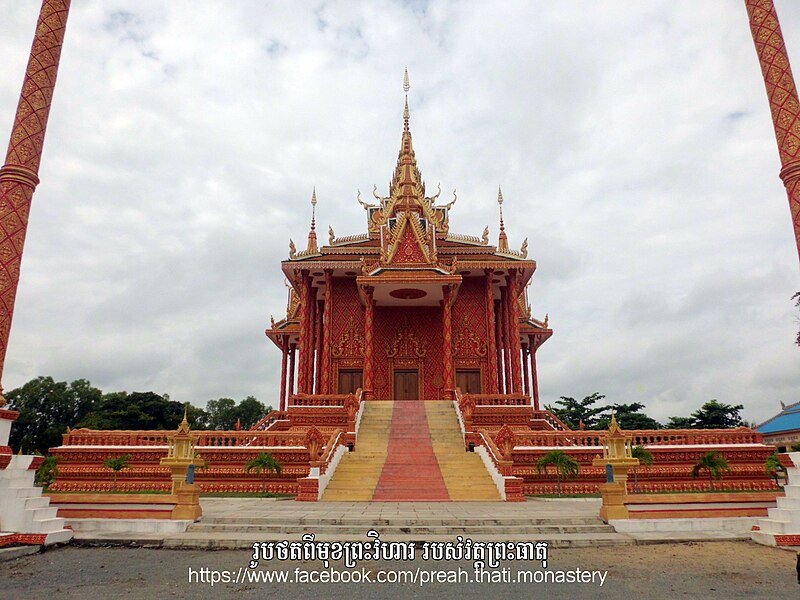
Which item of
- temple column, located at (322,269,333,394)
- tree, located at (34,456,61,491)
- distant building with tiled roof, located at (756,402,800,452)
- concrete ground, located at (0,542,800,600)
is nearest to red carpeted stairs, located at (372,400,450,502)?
temple column, located at (322,269,333,394)

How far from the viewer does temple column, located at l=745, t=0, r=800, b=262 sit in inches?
335

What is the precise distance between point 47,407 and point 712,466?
150ft

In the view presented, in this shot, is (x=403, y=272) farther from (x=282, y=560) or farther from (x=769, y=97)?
(x=282, y=560)

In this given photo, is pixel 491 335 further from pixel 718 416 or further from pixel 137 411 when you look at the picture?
pixel 137 411

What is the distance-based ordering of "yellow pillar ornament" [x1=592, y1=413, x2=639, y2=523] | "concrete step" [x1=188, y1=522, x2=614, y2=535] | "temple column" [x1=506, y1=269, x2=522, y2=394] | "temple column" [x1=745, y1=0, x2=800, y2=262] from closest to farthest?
"concrete step" [x1=188, y1=522, x2=614, y2=535] < "yellow pillar ornament" [x1=592, y1=413, x2=639, y2=523] < "temple column" [x1=745, y1=0, x2=800, y2=262] < "temple column" [x1=506, y1=269, x2=522, y2=394]

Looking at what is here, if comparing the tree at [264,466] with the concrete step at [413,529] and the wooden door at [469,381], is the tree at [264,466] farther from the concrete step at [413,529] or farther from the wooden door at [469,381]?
the wooden door at [469,381]

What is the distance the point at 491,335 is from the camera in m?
23.3

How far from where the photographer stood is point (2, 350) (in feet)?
24.4

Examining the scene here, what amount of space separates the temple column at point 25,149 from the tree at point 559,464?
1042 centimetres

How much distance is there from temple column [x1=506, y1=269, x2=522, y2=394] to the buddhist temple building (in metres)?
0.04

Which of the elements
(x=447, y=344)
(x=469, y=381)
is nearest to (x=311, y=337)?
(x=447, y=344)

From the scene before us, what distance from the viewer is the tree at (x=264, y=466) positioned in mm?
12500

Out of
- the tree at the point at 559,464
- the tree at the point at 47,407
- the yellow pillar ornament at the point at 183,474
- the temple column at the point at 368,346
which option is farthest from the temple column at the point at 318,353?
the tree at the point at 47,407

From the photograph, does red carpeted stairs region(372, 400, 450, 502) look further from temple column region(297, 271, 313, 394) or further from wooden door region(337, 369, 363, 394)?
temple column region(297, 271, 313, 394)
